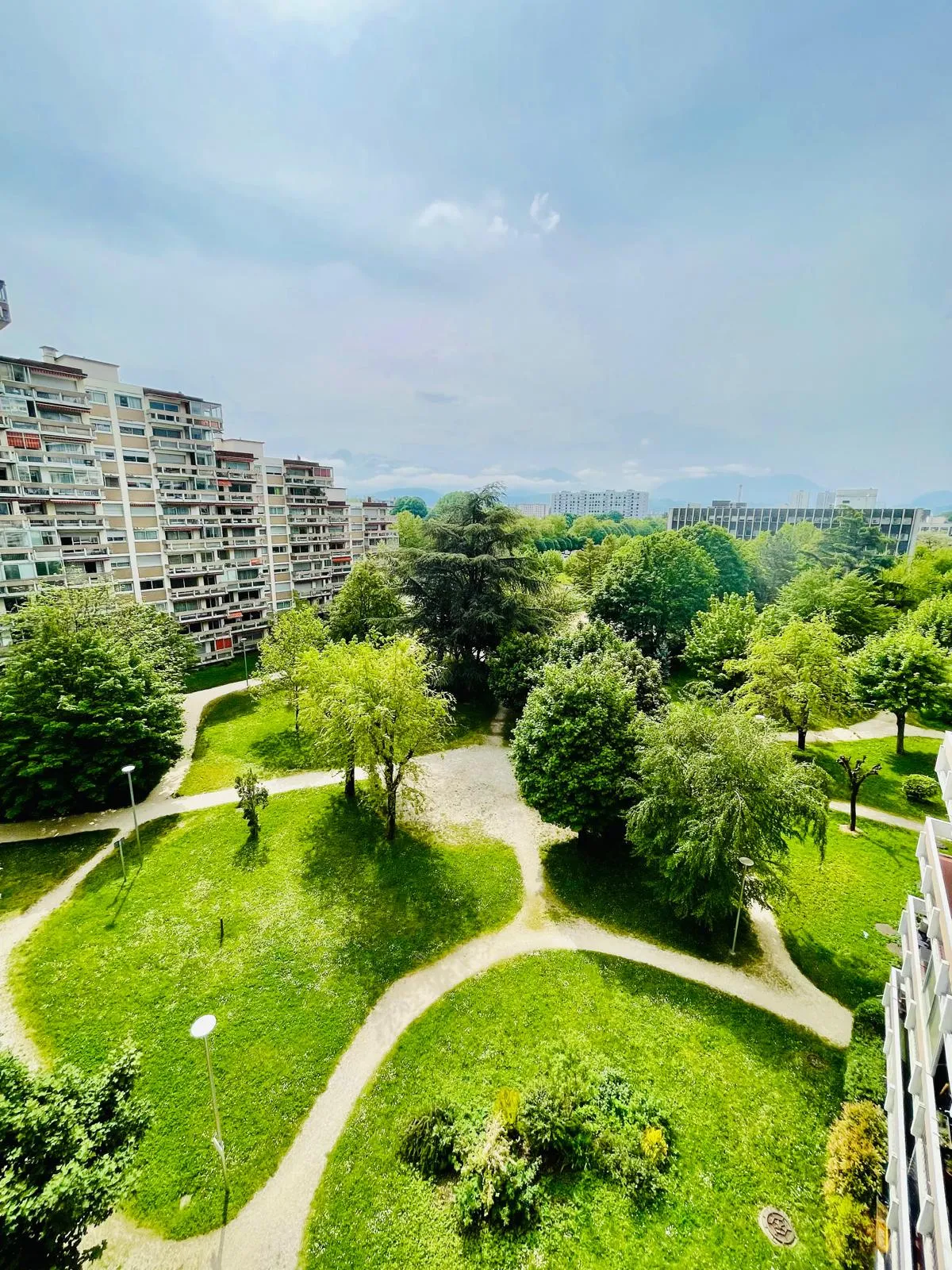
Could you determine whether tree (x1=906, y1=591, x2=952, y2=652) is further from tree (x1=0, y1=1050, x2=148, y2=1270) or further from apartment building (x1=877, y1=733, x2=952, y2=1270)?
tree (x1=0, y1=1050, x2=148, y2=1270)

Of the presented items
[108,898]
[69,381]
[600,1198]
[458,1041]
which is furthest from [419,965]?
[69,381]

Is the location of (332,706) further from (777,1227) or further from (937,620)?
(937,620)

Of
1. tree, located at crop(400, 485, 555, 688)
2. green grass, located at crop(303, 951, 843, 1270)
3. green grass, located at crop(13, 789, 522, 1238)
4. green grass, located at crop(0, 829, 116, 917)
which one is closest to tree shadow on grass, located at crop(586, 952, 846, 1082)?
green grass, located at crop(303, 951, 843, 1270)

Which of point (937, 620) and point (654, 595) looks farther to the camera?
point (654, 595)

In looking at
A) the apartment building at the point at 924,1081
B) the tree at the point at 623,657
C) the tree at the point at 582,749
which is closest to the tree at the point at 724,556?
the tree at the point at 623,657

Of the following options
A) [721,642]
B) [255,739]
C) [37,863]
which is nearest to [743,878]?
[721,642]

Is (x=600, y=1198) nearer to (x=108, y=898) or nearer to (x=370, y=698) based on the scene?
(x=370, y=698)
